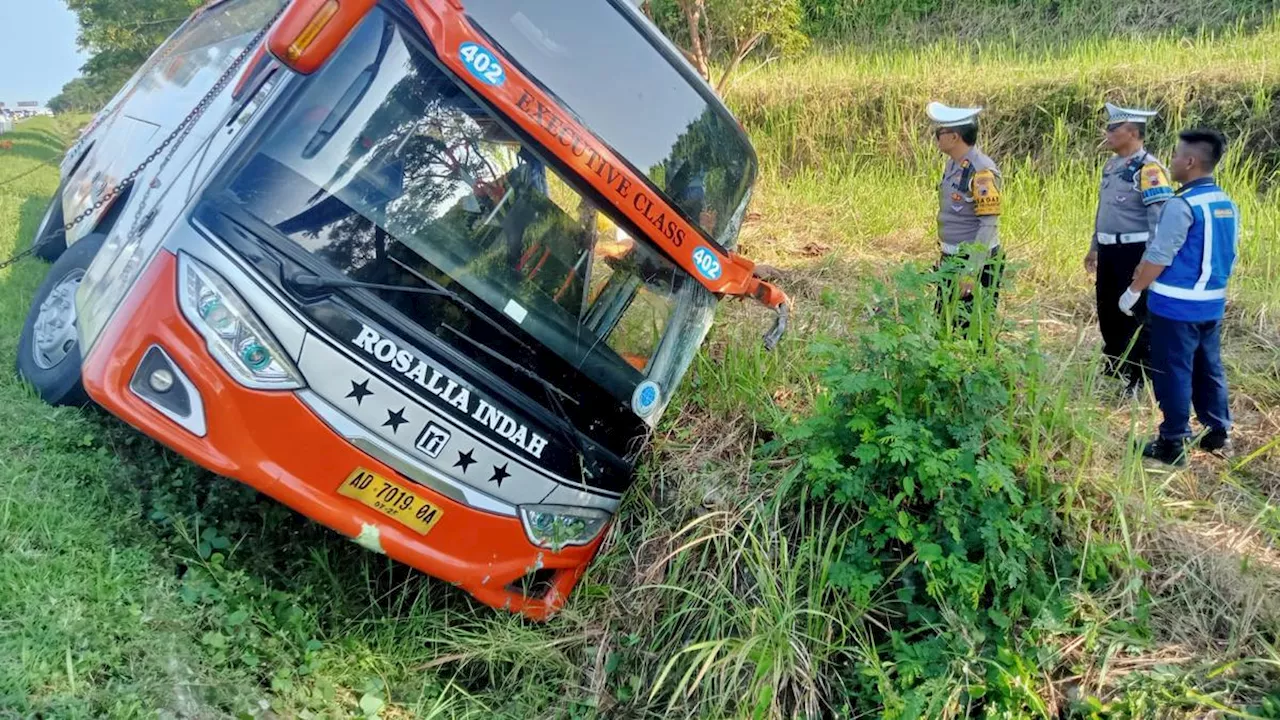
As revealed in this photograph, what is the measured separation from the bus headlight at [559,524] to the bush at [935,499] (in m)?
0.90

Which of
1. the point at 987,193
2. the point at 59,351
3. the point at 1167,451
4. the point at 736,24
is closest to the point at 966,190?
the point at 987,193

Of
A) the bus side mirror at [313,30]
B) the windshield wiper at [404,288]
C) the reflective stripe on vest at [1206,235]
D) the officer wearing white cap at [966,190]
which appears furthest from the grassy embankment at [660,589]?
the bus side mirror at [313,30]

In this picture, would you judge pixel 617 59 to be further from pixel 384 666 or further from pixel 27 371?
pixel 27 371

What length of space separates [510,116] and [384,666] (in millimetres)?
2126

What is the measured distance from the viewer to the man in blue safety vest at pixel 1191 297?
10.5 ft

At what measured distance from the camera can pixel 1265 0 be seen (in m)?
8.95

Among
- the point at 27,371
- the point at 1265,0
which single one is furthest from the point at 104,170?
the point at 1265,0

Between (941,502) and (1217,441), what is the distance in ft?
5.03

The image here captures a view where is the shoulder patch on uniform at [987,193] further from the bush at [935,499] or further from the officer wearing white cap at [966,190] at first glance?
the bush at [935,499]

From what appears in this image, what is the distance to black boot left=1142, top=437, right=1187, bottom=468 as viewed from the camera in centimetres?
321

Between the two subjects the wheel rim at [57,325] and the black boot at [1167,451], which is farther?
the wheel rim at [57,325]

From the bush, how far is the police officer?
143cm

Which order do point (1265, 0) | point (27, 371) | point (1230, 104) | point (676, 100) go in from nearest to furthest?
point (676, 100) → point (27, 371) → point (1230, 104) → point (1265, 0)

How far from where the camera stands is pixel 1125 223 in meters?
3.99
